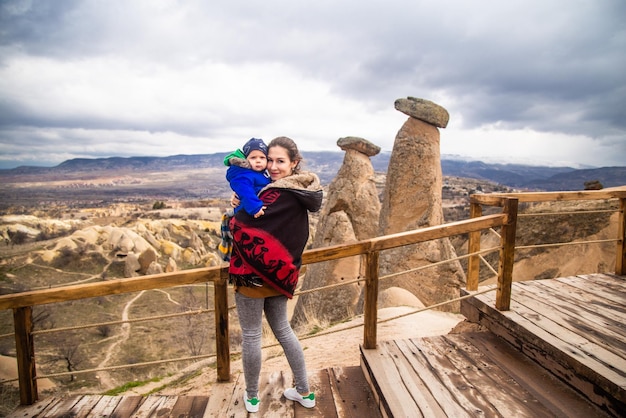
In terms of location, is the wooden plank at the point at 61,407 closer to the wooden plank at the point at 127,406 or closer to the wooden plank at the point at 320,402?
the wooden plank at the point at 127,406

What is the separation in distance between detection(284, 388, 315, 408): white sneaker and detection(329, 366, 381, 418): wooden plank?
16cm

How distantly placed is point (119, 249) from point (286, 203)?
29.4m

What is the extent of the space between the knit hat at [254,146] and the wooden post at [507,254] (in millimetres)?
2035

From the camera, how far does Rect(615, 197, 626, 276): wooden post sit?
3879 mm

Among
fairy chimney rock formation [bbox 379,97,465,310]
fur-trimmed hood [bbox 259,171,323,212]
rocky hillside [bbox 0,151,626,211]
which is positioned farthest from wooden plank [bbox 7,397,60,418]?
rocky hillside [bbox 0,151,626,211]

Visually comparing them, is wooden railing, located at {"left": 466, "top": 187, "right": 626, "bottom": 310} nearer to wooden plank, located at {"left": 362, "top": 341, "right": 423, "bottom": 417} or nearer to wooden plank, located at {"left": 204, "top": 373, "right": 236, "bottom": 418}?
wooden plank, located at {"left": 362, "top": 341, "right": 423, "bottom": 417}

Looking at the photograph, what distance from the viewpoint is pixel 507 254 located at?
10.2 feet

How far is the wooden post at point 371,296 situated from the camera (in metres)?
2.86

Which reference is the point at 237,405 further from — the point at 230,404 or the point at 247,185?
the point at 247,185

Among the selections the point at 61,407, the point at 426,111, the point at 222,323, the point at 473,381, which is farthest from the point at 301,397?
the point at 426,111

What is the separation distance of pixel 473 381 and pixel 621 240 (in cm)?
267

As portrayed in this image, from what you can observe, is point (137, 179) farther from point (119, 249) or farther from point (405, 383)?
point (405, 383)

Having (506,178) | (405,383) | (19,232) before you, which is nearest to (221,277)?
(405,383)

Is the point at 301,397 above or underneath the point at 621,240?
underneath
